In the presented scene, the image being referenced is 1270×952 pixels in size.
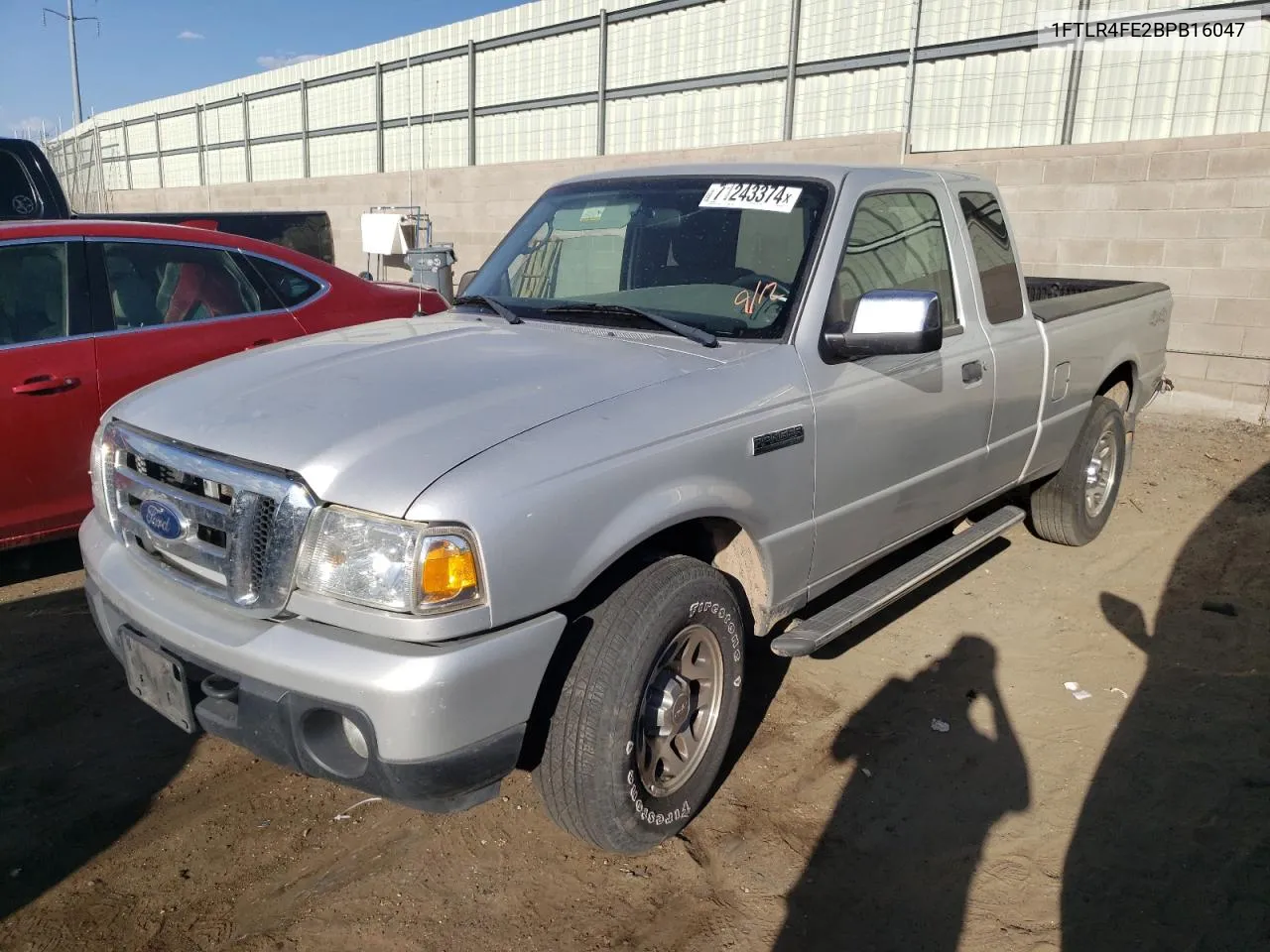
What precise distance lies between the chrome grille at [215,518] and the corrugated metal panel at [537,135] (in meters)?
11.9

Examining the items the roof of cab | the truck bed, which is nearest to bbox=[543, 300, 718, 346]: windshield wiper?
the roof of cab

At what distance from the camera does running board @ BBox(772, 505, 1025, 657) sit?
322 cm

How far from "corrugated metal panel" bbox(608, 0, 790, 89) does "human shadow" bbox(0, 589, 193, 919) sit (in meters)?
9.89

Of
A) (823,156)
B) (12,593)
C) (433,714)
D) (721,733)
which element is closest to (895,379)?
(721,733)

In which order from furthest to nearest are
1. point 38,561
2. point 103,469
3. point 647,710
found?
point 38,561
point 103,469
point 647,710

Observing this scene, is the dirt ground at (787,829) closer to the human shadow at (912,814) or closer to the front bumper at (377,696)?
the human shadow at (912,814)

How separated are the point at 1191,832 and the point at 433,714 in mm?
2436

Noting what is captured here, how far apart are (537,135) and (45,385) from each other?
1134cm

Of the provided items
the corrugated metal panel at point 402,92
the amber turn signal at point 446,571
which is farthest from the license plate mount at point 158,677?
the corrugated metal panel at point 402,92

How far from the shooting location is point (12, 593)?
184 inches

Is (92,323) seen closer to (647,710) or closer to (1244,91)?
(647,710)

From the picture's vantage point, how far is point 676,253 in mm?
3650

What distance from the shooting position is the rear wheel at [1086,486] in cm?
542

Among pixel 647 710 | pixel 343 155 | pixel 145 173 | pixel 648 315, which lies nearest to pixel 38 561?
pixel 648 315
